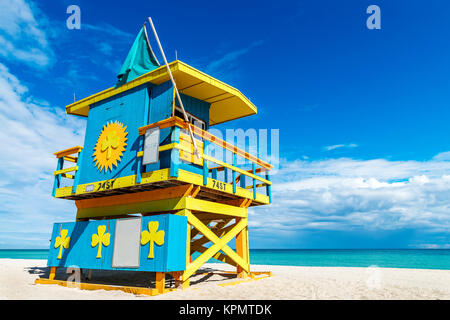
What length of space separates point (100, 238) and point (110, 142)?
330cm

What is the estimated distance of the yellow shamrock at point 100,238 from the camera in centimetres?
934

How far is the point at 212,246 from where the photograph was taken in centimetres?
951

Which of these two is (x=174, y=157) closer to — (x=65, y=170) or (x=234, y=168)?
(x=234, y=168)

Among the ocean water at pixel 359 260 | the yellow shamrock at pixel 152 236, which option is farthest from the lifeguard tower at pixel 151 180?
the ocean water at pixel 359 260

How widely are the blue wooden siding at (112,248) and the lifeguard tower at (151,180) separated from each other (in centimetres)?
3

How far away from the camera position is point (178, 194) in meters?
8.95

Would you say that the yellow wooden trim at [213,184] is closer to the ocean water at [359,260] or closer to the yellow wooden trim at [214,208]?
the yellow wooden trim at [214,208]

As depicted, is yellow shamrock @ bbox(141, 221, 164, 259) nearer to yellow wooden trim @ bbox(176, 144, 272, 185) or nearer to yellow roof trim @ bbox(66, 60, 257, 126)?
yellow wooden trim @ bbox(176, 144, 272, 185)

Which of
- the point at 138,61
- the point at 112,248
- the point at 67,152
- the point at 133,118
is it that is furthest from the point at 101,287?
the point at 138,61

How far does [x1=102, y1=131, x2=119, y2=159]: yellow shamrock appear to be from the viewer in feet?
34.4

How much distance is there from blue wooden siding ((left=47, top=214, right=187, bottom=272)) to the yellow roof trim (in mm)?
4555

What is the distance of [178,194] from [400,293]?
669 centimetres
